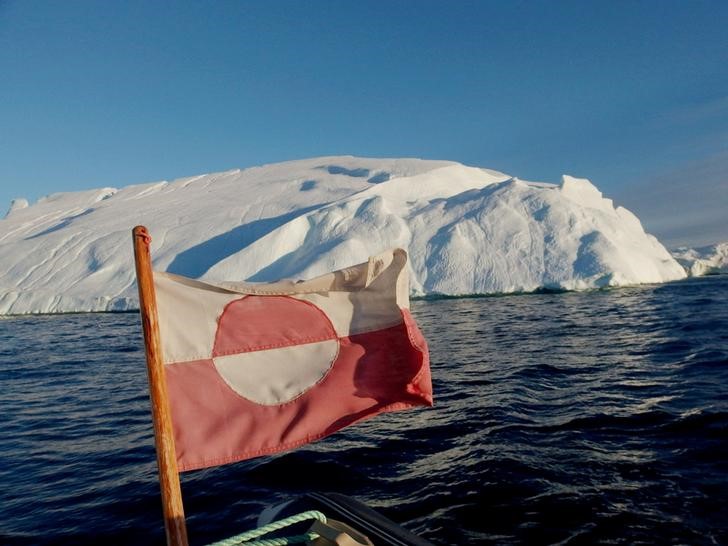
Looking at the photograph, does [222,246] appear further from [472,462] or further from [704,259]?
[704,259]

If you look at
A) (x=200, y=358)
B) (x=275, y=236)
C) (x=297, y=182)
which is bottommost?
(x=200, y=358)

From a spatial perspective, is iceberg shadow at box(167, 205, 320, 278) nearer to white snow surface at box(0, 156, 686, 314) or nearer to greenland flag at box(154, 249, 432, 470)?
white snow surface at box(0, 156, 686, 314)

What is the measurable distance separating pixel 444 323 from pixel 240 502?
13.6 m

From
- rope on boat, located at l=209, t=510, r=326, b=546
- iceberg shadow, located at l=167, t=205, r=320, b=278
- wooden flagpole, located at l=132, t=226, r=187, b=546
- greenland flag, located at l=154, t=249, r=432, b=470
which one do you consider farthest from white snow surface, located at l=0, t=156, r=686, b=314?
wooden flagpole, located at l=132, t=226, r=187, b=546

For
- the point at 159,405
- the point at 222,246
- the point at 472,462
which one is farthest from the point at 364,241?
the point at 159,405

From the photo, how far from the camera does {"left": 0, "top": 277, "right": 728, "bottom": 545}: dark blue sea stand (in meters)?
3.97

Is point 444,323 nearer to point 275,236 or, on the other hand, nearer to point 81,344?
point 81,344

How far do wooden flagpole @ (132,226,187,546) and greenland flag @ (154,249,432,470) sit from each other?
0.32 m

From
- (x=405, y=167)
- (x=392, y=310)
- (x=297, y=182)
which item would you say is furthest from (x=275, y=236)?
(x=392, y=310)

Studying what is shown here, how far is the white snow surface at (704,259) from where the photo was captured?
1534 inches

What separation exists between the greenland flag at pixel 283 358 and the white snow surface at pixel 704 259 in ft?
143

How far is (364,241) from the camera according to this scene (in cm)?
3256

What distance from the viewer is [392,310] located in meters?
2.89

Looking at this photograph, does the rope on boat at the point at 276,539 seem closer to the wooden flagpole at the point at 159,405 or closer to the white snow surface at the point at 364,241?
the wooden flagpole at the point at 159,405
